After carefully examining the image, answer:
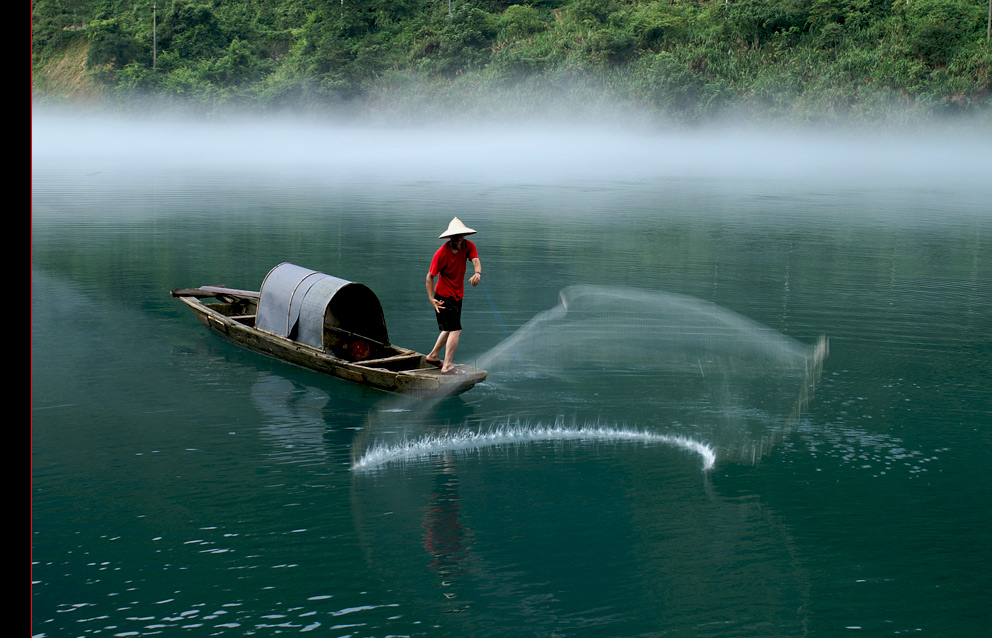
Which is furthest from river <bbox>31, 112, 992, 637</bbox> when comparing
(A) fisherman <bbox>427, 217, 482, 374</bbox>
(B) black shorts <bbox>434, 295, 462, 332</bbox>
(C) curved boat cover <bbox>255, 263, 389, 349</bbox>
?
(B) black shorts <bbox>434, 295, 462, 332</bbox>

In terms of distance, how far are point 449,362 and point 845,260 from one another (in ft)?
48.0

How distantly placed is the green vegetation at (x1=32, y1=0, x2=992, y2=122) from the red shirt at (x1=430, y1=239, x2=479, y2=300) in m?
65.3

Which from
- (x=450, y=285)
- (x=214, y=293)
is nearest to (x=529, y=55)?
(x=214, y=293)

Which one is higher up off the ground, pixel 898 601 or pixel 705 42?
pixel 705 42

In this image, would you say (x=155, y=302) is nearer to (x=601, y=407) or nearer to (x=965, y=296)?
(x=601, y=407)

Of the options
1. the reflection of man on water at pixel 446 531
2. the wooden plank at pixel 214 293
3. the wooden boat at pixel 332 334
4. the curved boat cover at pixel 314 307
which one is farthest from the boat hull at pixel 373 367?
the reflection of man on water at pixel 446 531

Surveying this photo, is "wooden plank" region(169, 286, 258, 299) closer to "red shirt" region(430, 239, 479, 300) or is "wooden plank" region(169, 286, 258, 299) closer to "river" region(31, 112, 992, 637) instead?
"river" region(31, 112, 992, 637)

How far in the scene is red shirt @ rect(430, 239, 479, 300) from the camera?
10.9m

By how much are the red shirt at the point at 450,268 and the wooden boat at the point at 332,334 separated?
0.90 m

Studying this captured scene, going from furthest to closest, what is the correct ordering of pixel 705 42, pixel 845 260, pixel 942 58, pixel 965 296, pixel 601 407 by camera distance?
pixel 705 42, pixel 942 58, pixel 845 260, pixel 965 296, pixel 601 407

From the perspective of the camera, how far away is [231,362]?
12.7 meters

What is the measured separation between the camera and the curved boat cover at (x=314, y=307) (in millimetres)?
11984
